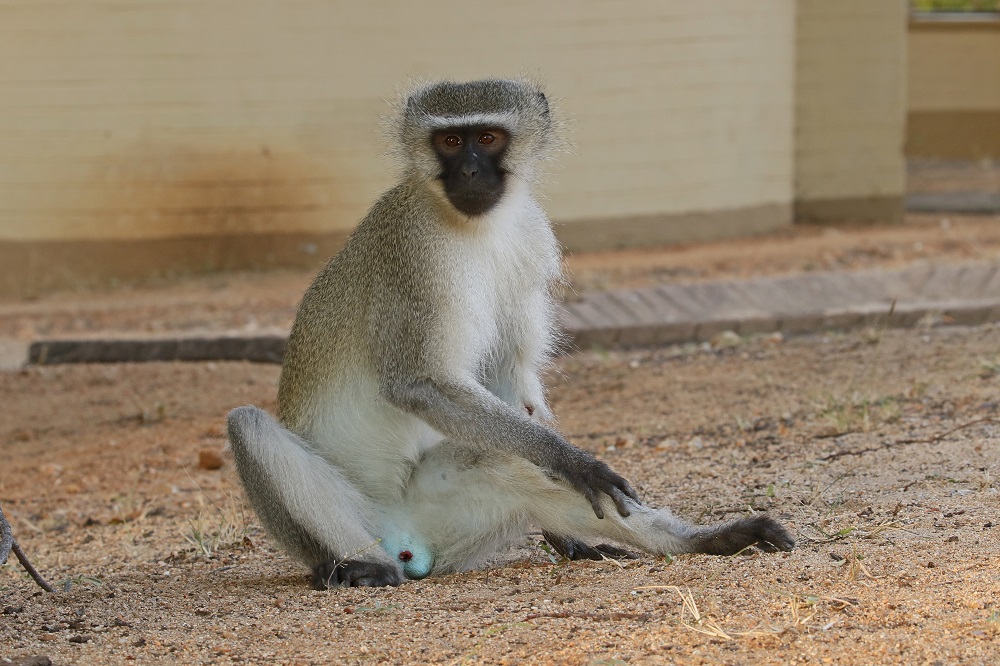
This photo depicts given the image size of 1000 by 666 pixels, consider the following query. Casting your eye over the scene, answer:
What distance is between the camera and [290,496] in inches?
158

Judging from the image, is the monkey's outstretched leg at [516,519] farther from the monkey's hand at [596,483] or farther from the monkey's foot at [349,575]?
the monkey's foot at [349,575]

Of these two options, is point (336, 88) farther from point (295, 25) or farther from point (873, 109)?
point (873, 109)

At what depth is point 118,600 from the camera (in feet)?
12.9

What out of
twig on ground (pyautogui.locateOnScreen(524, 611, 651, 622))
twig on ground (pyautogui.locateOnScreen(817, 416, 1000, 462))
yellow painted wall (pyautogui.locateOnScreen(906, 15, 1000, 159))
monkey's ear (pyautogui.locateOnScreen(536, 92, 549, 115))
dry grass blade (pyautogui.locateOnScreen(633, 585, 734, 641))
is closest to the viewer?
dry grass blade (pyautogui.locateOnScreen(633, 585, 734, 641))

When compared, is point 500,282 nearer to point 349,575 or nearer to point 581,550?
point 581,550

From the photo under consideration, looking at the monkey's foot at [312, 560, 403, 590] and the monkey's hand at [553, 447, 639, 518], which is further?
the monkey's foot at [312, 560, 403, 590]

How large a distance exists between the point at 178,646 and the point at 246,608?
0.39m

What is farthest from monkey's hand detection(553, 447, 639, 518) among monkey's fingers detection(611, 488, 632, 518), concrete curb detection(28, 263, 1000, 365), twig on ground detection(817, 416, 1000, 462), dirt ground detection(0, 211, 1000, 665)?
concrete curb detection(28, 263, 1000, 365)

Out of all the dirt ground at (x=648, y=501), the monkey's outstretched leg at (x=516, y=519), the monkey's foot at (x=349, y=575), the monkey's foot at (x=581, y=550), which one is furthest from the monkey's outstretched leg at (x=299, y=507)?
the monkey's foot at (x=581, y=550)

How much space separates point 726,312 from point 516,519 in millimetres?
4967

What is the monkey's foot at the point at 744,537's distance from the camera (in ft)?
12.7

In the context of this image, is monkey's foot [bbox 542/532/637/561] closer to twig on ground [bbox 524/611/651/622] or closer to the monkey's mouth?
twig on ground [bbox 524/611/651/622]

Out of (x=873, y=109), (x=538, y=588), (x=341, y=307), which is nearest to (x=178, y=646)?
(x=538, y=588)

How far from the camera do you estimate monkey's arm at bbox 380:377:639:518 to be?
3.89 metres
